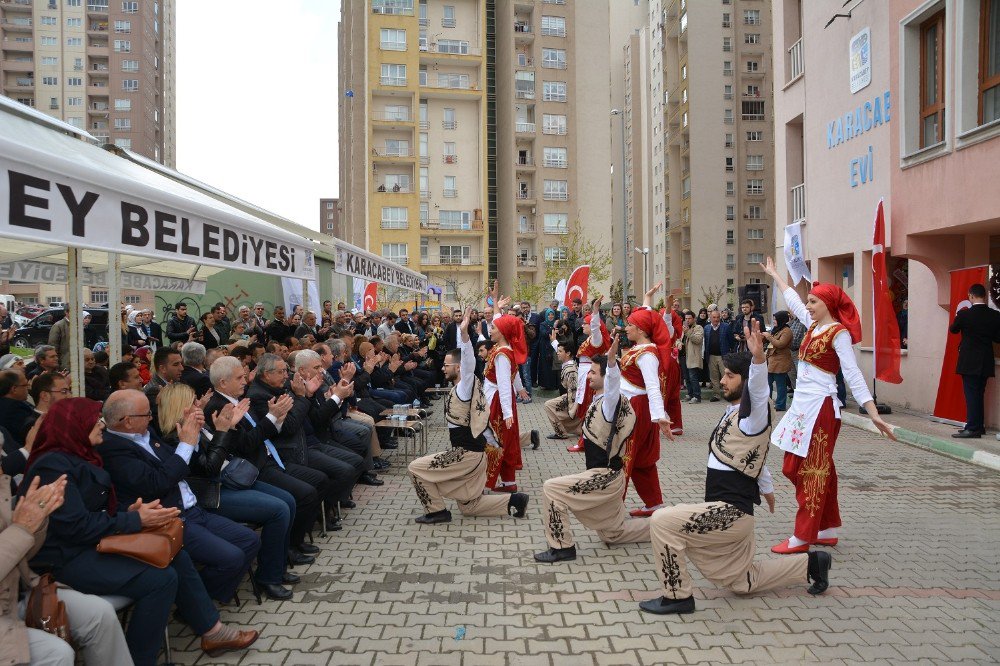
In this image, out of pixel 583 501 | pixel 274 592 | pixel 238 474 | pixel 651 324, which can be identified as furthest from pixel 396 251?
pixel 274 592

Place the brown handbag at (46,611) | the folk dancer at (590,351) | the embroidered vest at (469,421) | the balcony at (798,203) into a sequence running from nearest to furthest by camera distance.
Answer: the brown handbag at (46,611)
the embroidered vest at (469,421)
the folk dancer at (590,351)
the balcony at (798,203)

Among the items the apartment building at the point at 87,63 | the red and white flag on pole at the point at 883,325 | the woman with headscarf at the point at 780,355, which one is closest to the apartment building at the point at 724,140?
the woman with headscarf at the point at 780,355

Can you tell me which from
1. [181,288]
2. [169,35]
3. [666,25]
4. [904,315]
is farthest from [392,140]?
[169,35]

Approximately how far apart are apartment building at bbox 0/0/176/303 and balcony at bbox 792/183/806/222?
7558 cm

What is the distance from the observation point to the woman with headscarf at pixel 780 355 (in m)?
12.3

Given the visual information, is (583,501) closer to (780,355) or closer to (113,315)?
(113,315)

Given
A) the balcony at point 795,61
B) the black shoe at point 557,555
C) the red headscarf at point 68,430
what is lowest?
the black shoe at point 557,555

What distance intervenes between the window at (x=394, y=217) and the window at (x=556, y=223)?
1091 centimetres

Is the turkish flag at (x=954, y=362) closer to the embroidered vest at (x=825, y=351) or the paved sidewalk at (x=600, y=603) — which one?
the paved sidewalk at (x=600, y=603)

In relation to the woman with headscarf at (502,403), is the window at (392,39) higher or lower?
higher

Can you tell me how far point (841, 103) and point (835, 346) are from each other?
1103 centimetres

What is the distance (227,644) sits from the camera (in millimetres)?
4250

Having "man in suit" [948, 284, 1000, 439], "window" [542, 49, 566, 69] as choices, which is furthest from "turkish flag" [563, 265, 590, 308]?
"window" [542, 49, 566, 69]

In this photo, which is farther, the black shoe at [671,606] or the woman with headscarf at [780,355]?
the woman with headscarf at [780,355]
